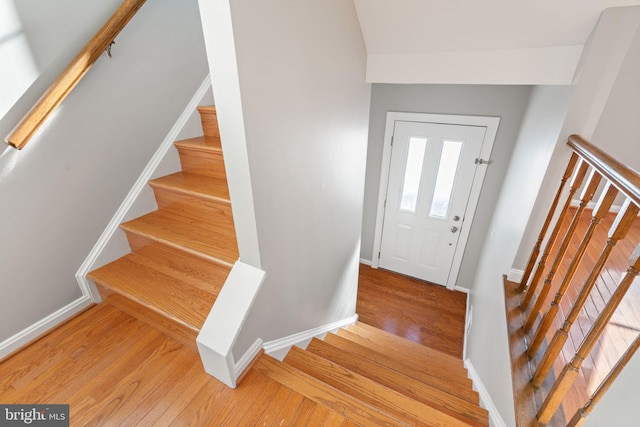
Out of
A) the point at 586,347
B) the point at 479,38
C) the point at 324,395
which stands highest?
the point at 479,38

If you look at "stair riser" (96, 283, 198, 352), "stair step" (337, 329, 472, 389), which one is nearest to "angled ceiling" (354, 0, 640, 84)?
"stair riser" (96, 283, 198, 352)

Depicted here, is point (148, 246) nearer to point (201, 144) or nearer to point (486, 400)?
point (201, 144)

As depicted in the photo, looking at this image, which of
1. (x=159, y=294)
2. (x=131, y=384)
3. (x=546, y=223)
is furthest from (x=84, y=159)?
(x=546, y=223)

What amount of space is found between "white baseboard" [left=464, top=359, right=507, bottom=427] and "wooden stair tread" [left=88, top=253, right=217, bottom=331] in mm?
1463

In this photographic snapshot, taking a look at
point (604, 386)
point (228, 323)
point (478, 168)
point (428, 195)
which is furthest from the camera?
point (428, 195)

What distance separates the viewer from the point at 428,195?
3.16 m

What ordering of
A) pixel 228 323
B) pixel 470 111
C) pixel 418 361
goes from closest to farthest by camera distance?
pixel 228 323, pixel 418 361, pixel 470 111

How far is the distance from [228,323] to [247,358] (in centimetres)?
23

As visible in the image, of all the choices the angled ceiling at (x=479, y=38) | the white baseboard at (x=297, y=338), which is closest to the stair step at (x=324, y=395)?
the white baseboard at (x=297, y=338)

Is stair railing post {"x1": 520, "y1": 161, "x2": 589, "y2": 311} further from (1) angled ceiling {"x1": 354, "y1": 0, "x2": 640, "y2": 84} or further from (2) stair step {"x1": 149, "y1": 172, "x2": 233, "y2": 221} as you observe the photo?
(2) stair step {"x1": 149, "y1": 172, "x2": 233, "y2": 221}

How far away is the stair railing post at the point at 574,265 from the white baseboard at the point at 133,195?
2.15 metres

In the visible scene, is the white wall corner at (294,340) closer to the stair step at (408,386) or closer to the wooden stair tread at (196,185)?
the stair step at (408,386)

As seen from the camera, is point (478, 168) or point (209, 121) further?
point (478, 168)

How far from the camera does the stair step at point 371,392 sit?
1250 mm
